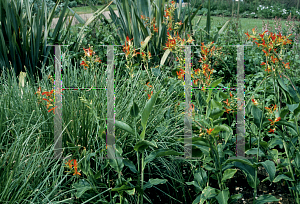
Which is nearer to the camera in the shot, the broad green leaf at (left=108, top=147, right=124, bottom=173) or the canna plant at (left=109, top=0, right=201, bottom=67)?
the broad green leaf at (left=108, top=147, right=124, bottom=173)

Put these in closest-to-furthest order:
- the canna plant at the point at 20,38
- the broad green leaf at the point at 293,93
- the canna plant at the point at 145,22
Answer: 1. the broad green leaf at the point at 293,93
2. the canna plant at the point at 20,38
3. the canna plant at the point at 145,22

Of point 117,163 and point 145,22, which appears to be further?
point 145,22

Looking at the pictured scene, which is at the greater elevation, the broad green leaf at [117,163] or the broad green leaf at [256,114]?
the broad green leaf at [256,114]

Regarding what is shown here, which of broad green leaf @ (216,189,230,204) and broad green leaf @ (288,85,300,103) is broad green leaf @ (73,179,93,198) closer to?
broad green leaf @ (216,189,230,204)

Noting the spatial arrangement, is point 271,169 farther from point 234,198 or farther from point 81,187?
point 81,187

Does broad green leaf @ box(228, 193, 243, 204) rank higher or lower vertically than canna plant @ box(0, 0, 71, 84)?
lower

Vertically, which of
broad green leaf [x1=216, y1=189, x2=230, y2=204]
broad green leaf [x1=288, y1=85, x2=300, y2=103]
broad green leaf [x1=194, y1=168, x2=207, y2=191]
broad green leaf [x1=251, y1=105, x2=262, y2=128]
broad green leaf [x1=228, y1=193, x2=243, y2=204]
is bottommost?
broad green leaf [x1=228, y1=193, x2=243, y2=204]

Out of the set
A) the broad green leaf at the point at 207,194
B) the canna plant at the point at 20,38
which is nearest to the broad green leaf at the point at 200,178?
the broad green leaf at the point at 207,194

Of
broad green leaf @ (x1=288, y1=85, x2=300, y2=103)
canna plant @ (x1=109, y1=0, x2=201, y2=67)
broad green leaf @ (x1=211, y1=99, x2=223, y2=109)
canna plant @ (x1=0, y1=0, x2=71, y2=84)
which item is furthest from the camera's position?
canna plant @ (x1=109, y1=0, x2=201, y2=67)

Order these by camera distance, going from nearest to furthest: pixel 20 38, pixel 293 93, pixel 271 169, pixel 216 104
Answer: pixel 271 169, pixel 293 93, pixel 216 104, pixel 20 38

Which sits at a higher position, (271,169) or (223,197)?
(271,169)

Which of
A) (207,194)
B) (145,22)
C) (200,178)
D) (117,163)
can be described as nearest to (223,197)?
(207,194)

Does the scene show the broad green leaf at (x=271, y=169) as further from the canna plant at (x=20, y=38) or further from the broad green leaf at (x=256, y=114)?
the canna plant at (x=20, y=38)

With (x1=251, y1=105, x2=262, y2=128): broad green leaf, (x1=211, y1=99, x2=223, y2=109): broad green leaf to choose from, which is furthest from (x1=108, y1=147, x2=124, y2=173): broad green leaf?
(x1=251, y1=105, x2=262, y2=128): broad green leaf
